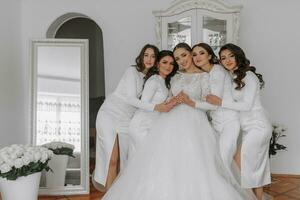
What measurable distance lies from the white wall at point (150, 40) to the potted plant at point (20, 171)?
1.20 meters

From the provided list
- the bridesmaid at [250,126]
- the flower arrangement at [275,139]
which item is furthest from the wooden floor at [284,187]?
the bridesmaid at [250,126]

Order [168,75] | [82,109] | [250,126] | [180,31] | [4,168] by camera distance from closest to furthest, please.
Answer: [4,168]
[250,126]
[168,75]
[82,109]
[180,31]

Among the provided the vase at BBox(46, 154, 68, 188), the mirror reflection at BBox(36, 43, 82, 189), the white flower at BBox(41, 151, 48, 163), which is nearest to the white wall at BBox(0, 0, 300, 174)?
the mirror reflection at BBox(36, 43, 82, 189)

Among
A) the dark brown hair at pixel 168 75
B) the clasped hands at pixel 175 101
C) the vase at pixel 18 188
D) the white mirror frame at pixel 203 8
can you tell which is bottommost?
the vase at pixel 18 188

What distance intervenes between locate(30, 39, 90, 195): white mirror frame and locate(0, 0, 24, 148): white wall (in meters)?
0.51

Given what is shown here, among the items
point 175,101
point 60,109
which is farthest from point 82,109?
point 175,101

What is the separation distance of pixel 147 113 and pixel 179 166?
2.39ft

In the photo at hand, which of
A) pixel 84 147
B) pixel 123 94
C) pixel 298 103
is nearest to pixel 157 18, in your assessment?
pixel 123 94

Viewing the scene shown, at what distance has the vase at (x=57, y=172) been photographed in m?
3.76

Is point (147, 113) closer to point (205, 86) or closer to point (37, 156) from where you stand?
point (205, 86)

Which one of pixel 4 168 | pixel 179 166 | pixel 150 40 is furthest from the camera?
pixel 150 40

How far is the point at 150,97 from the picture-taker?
10.8 ft

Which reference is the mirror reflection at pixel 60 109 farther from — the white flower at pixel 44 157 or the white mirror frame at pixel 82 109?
the white flower at pixel 44 157

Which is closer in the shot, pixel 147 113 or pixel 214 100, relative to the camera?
pixel 214 100
